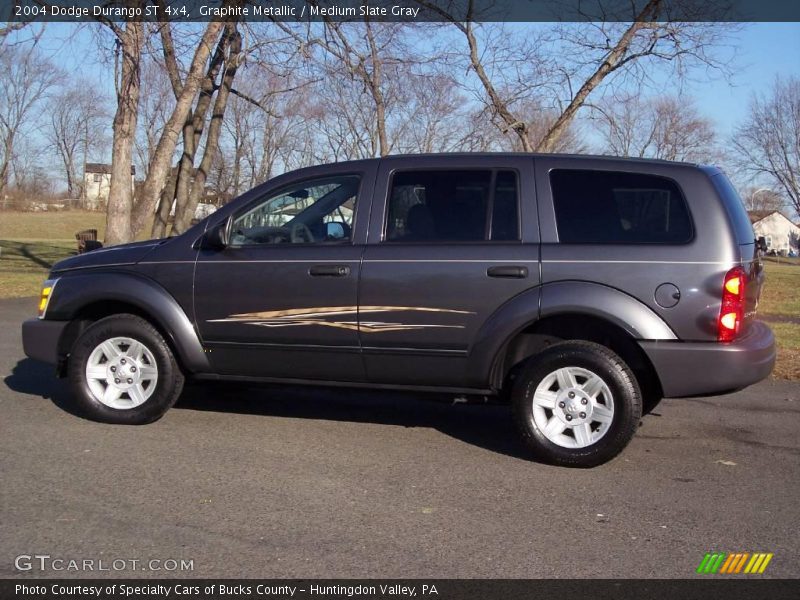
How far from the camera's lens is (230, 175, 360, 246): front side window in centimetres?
612

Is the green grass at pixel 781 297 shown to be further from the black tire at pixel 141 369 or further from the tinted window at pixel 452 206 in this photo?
the black tire at pixel 141 369

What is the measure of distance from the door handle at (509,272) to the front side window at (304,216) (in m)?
1.08

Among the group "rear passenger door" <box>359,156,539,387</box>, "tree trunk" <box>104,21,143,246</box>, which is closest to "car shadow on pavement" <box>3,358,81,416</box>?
"rear passenger door" <box>359,156,539,387</box>

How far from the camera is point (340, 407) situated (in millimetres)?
7191

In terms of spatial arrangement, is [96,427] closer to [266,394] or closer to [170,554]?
[266,394]

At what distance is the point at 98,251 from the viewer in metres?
6.62

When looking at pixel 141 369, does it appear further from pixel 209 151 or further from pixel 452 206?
pixel 209 151

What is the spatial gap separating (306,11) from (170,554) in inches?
544

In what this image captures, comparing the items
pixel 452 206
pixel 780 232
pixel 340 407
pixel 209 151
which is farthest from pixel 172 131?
pixel 780 232

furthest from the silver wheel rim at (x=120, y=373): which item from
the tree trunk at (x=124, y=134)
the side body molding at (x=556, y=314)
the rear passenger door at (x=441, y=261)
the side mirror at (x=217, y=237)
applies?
the tree trunk at (x=124, y=134)

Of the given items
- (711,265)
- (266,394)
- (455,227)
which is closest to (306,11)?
(266,394)

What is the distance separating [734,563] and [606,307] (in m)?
1.80

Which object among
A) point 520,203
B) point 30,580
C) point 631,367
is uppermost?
point 520,203
